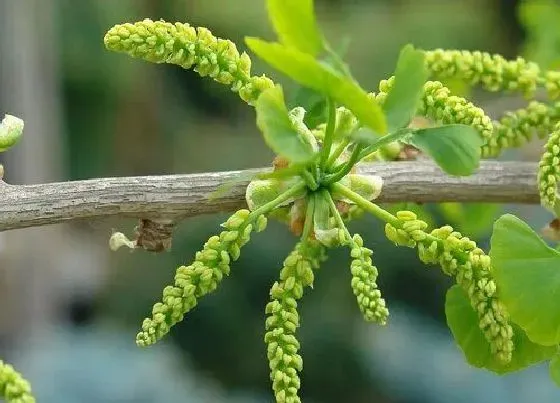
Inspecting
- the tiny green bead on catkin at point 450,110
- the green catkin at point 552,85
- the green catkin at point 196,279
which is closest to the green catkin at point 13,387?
the green catkin at point 196,279

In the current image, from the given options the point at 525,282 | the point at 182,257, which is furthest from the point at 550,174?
the point at 182,257

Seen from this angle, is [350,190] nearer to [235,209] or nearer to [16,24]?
[235,209]

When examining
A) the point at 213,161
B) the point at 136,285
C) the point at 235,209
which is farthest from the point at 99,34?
the point at 235,209

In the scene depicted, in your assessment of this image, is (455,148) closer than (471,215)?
Yes

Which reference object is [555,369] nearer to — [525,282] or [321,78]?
[525,282]

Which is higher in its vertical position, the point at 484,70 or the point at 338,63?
the point at 484,70

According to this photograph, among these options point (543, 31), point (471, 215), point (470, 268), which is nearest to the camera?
point (470, 268)

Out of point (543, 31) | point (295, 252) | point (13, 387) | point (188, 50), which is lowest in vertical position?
point (13, 387)
